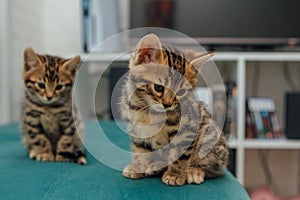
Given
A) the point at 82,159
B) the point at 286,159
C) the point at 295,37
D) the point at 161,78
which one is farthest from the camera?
the point at 286,159

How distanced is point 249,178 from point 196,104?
1607mm

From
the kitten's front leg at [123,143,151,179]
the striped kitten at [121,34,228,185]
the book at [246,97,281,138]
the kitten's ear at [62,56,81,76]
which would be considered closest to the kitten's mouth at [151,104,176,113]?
the striped kitten at [121,34,228,185]

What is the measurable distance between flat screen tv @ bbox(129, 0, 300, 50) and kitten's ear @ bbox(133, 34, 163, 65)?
1.29 m

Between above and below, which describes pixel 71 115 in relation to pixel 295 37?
below

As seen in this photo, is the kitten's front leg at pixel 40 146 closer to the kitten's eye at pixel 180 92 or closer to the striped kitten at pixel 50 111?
the striped kitten at pixel 50 111

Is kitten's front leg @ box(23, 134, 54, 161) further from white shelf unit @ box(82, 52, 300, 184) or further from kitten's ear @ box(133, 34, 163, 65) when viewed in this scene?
white shelf unit @ box(82, 52, 300, 184)

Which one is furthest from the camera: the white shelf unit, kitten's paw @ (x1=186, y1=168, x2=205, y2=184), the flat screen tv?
the flat screen tv

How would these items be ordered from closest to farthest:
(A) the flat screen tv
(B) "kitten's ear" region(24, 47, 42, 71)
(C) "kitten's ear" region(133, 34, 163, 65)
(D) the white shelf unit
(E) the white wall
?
1. (C) "kitten's ear" region(133, 34, 163, 65)
2. (B) "kitten's ear" region(24, 47, 42, 71)
3. (D) the white shelf unit
4. (A) the flat screen tv
5. (E) the white wall

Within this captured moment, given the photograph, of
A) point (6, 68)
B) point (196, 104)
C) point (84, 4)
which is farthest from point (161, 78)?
point (6, 68)

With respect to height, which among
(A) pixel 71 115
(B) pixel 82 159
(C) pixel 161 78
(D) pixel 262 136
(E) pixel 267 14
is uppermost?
(E) pixel 267 14

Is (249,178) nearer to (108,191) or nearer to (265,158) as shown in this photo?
(265,158)

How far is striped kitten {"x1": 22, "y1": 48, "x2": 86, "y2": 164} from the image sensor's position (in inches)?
34.8

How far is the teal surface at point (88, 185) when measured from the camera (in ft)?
2.25

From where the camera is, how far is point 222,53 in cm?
176
